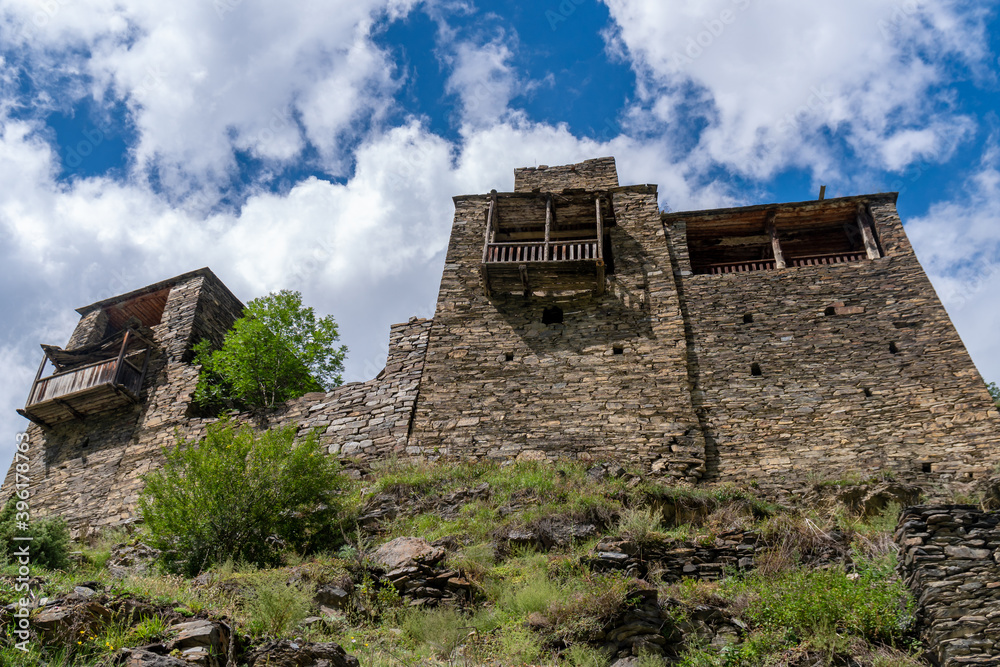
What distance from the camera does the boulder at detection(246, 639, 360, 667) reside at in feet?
19.5

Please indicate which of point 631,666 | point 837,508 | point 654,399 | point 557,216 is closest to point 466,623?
point 631,666

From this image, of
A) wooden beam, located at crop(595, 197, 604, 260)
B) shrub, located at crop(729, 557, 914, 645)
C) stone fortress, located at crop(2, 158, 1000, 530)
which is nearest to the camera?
shrub, located at crop(729, 557, 914, 645)

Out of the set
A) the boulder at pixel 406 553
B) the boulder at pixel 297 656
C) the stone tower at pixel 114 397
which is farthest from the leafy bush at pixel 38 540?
the boulder at pixel 297 656

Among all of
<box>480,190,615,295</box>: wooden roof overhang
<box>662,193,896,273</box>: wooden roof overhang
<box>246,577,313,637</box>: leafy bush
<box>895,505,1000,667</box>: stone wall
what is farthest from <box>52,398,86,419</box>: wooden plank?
<box>895,505,1000,667</box>: stone wall

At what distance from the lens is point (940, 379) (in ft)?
41.1

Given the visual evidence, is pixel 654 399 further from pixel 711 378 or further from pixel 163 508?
pixel 163 508

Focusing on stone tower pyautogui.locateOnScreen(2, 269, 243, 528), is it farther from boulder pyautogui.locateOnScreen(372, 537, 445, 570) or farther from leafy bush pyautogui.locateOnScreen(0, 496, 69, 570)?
boulder pyautogui.locateOnScreen(372, 537, 445, 570)

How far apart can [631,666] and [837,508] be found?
16.2 ft

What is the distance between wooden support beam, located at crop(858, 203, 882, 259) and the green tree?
11.8 metres

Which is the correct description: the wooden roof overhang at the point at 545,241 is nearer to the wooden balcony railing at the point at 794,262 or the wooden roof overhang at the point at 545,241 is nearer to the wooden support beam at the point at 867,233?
the wooden balcony railing at the point at 794,262

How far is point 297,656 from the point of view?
5.96 m

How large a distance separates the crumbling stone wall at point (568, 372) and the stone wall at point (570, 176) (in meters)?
2.19

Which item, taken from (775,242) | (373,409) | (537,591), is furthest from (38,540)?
(775,242)

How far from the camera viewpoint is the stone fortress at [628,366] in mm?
12266
